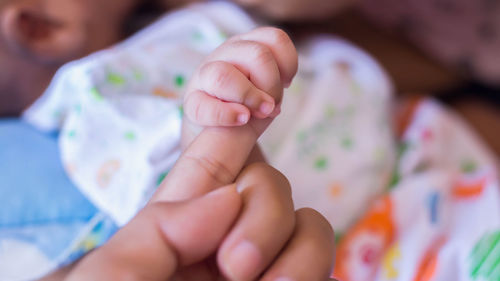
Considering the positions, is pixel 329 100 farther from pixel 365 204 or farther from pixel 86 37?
pixel 86 37

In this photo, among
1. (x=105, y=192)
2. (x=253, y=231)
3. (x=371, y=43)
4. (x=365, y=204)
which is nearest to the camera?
(x=253, y=231)

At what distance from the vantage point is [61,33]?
1.91 ft

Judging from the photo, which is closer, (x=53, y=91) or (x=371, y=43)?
(x=53, y=91)

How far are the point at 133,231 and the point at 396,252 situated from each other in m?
0.31

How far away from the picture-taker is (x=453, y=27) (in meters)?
0.88

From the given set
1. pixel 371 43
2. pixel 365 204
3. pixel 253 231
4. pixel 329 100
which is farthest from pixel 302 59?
pixel 253 231

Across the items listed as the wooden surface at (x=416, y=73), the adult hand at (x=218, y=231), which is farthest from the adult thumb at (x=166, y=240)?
the wooden surface at (x=416, y=73)

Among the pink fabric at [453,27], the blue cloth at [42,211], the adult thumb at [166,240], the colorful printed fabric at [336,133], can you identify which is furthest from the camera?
the pink fabric at [453,27]

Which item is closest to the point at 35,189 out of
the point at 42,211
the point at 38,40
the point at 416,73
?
the point at 42,211

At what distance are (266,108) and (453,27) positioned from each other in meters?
0.69

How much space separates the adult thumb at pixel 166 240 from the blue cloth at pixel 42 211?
5.3 inches

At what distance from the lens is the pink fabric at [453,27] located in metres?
0.85

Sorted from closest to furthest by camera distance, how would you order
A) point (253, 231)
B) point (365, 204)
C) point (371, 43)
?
point (253, 231)
point (365, 204)
point (371, 43)

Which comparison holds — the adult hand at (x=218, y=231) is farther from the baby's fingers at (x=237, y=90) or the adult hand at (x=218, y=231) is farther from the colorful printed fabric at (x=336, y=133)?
the colorful printed fabric at (x=336, y=133)
